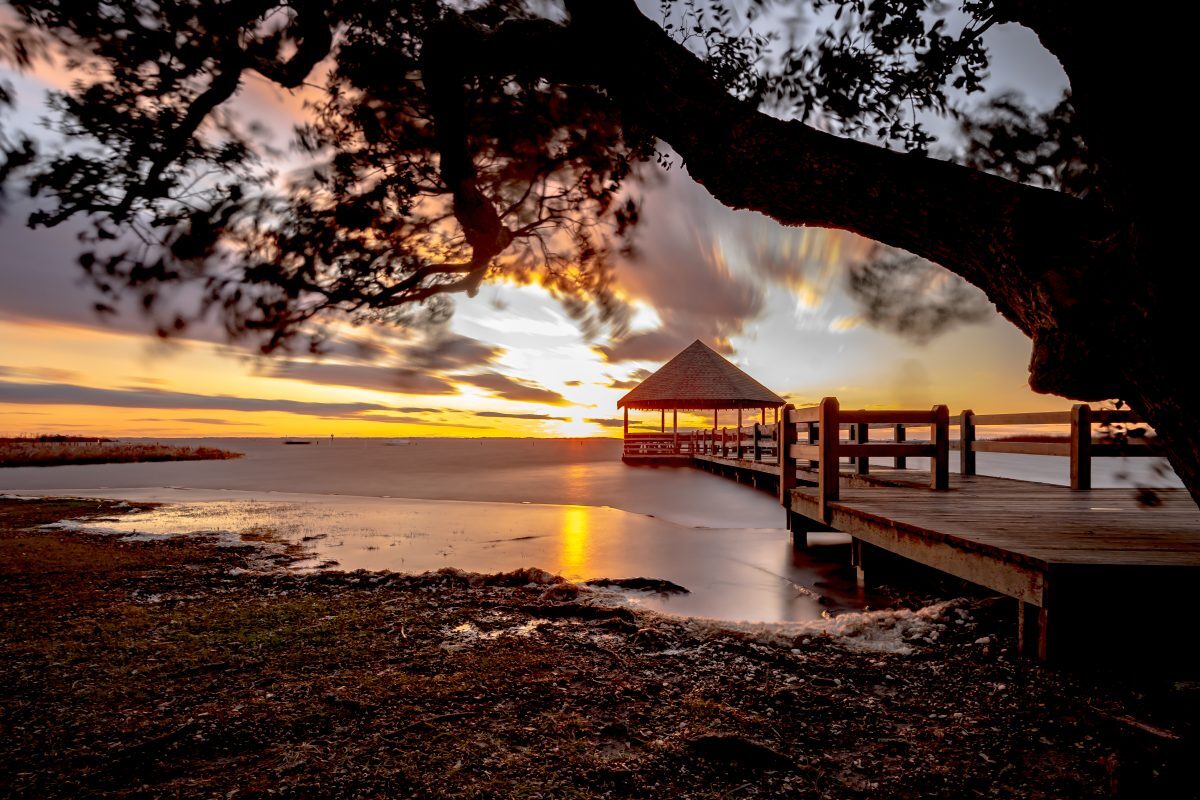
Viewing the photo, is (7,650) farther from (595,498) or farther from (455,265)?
(595,498)

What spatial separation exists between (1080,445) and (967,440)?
217 cm

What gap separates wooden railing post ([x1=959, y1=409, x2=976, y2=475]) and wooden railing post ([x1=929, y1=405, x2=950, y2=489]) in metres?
2.54

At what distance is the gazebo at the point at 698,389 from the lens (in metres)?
30.3

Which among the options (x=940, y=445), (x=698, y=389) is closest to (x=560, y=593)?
(x=940, y=445)

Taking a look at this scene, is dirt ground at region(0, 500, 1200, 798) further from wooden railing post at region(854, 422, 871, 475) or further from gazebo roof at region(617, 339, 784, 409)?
gazebo roof at region(617, 339, 784, 409)

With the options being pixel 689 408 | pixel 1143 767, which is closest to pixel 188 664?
pixel 1143 767

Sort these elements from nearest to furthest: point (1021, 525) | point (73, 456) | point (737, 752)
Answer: point (737, 752) → point (1021, 525) → point (73, 456)

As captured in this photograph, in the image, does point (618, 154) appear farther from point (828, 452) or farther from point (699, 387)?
point (699, 387)

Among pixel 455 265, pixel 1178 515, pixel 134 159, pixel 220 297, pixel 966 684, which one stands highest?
pixel 134 159

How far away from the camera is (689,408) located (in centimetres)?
3241

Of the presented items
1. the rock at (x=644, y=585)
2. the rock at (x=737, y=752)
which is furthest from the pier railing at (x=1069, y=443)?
the rock at (x=737, y=752)

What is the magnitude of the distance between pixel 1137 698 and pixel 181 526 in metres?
16.4

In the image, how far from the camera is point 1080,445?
829cm

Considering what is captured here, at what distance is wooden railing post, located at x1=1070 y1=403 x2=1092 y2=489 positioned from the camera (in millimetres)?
8164
